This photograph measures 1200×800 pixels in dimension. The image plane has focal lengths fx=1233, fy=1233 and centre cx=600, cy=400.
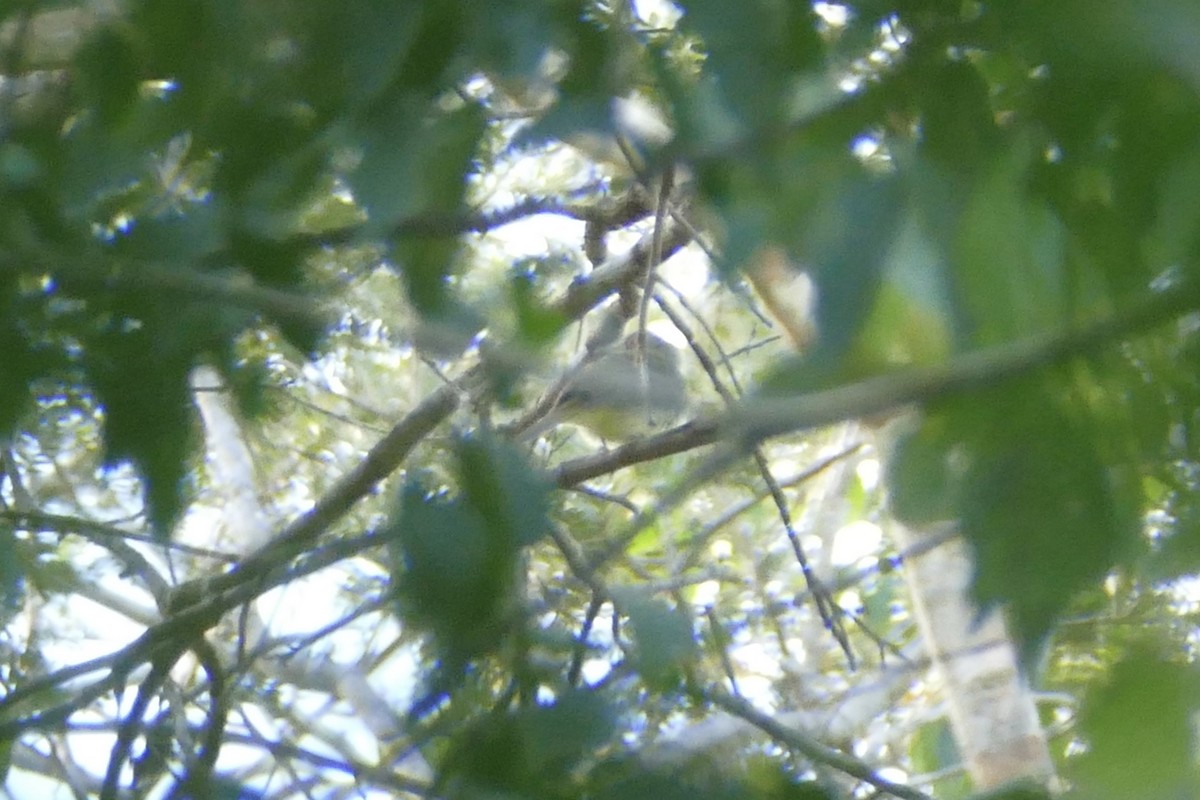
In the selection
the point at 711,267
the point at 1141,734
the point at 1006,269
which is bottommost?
the point at 1141,734

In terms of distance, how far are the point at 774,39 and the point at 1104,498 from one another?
0.17m

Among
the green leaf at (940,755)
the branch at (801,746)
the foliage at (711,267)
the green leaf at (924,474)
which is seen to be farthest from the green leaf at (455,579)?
the green leaf at (940,755)

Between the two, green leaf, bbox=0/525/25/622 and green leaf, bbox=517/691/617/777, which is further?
green leaf, bbox=0/525/25/622

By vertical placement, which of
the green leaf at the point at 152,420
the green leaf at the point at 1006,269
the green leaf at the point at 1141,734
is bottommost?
the green leaf at the point at 1141,734

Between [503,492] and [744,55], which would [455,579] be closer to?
[503,492]

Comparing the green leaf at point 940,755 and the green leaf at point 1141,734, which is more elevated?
the green leaf at point 940,755

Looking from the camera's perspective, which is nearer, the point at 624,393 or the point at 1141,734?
the point at 1141,734

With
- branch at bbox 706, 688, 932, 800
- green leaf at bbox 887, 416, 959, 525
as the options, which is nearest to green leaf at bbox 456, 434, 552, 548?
green leaf at bbox 887, 416, 959, 525

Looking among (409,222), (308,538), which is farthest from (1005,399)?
(308,538)

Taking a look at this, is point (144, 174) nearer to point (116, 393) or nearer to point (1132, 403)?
point (116, 393)

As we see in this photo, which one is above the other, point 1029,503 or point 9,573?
point 9,573

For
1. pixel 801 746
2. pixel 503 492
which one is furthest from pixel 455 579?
pixel 801 746

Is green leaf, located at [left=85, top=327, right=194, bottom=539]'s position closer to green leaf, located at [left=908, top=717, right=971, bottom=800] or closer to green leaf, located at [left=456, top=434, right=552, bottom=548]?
green leaf, located at [left=456, top=434, right=552, bottom=548]

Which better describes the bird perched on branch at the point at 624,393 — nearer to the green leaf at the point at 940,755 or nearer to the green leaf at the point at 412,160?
the green leaf at the point at 412,160
